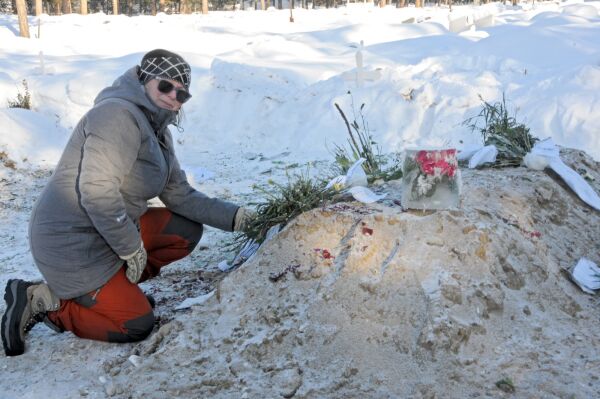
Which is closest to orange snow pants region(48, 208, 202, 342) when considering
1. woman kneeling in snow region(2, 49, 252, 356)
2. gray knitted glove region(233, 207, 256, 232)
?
woman kneeling in snow region(2, 49, 252, 356)

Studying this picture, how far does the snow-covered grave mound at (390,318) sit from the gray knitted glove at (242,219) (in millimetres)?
395

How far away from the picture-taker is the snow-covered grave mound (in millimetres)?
2363

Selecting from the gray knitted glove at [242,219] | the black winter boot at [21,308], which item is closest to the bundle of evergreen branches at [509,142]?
the gray knitted glove at [242,219]

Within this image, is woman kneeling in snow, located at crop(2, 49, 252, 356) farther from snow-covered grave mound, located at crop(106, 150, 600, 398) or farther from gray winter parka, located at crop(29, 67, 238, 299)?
snow-covered grave mound, located at crop(106, 150, 600, 398)

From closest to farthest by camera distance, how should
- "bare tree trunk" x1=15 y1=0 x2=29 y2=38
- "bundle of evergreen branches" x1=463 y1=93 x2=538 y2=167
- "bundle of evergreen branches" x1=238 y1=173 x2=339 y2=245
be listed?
1. "bundle of evergreen branches" x1=238 y1=173 x2=339 y2=245
2. "bundle of evergreen branches" x1=463 y1=93 x2=538 y2=167
3. "bare tree trunk" x1=15 y1=0 x2=29 y2=38

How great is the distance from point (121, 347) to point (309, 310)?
2.96 feet

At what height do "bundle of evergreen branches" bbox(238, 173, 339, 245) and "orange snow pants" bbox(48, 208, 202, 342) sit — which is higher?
"bundle of evergreen branches" bbox(238, 173, 339, 245)

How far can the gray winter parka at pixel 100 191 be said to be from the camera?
2664 millimetres

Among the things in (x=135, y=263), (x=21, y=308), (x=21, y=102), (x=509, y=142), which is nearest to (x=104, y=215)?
(x=135, y=263)

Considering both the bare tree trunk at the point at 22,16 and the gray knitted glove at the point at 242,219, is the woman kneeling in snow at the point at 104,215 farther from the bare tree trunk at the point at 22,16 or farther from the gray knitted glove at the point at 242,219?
the bare tree trunk at the point at 22,16

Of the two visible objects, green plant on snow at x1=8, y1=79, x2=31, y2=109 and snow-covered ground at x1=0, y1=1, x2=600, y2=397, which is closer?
snow-covered ground at x1=0, y1=1, x2=600, y2=397

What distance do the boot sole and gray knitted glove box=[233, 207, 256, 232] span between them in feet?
3.65

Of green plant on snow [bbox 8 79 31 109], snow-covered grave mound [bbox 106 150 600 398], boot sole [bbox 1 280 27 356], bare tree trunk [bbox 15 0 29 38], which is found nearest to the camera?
snow-covered grave mound [bbox 106 150 600 398]

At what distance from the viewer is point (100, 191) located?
104 inches
